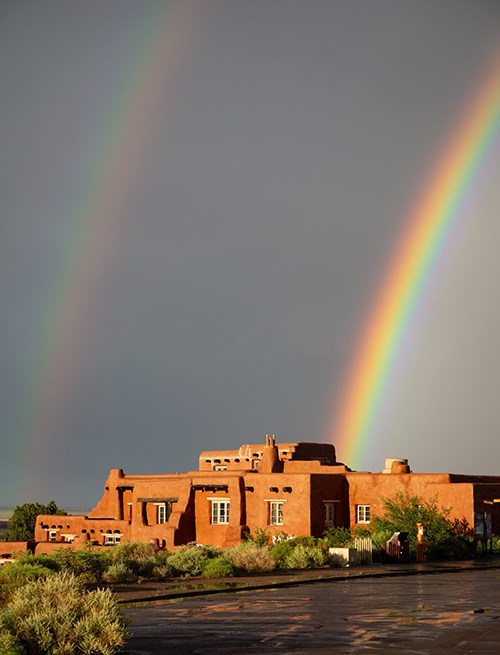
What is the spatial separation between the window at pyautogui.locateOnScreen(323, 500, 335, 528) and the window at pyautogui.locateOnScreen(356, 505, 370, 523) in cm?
133

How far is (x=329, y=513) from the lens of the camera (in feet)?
163

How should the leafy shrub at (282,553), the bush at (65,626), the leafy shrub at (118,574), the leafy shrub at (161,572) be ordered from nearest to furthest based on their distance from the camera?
the bush at (65,626) → the leafy shrub at (118,574) → the leafy shrub at (161,572) → the leafy shrub at (282,553)

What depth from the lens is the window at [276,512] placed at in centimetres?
4934

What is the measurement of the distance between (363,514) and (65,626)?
36.7m

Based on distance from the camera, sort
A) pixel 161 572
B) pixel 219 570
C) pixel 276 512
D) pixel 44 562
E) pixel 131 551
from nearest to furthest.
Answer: pixel 44 562 < pixel 161 572 < pixel 219 570 < pixel 131 551 < pixel 276 512

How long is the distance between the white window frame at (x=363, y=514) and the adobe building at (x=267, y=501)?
0.05 meters

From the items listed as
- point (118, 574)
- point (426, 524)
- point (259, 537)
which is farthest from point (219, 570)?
point (259, 537)

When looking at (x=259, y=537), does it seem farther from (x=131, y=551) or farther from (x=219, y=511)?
(x=131, y=551)

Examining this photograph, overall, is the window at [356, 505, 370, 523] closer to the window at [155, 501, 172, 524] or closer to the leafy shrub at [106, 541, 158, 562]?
the window at [155, 501, 172, 524]

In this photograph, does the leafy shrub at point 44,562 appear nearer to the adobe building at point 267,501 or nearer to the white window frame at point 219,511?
the adobe building at point 267,501

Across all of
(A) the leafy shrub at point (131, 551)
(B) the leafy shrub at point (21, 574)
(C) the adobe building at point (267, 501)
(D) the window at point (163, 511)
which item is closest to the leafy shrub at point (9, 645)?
(B) the leafy shrub at point (21, 574)

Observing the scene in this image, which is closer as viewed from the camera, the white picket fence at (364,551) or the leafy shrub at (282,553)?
the leafy shrub at (282,553)

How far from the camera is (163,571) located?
99.7 ft

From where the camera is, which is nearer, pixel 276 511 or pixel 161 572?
pixel 161 572
